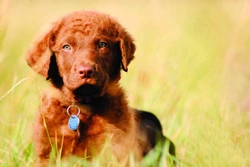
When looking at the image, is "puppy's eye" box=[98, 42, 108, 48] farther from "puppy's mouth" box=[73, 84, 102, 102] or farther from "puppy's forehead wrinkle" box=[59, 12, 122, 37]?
"puppy's mouth" box=[73, 84, 102, 102]

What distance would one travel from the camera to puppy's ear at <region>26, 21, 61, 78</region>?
5134 millimetres

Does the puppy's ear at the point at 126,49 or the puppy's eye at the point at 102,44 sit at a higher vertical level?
the puppy's eye at the point at 102,44

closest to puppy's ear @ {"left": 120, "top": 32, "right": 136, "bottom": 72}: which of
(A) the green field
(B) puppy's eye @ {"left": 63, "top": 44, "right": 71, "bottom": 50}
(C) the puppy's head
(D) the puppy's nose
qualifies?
(C) the puppy's head

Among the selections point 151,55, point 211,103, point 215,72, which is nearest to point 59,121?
point 211,103

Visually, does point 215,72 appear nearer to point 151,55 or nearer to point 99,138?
point 151,55

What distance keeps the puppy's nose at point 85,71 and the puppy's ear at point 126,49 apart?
56 cm

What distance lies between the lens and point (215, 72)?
810cm

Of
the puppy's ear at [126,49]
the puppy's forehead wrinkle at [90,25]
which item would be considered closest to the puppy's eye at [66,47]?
the puppy's forehead wrinkle at [90,25]

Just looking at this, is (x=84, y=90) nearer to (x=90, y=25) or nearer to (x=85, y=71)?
(x=85, y=71)

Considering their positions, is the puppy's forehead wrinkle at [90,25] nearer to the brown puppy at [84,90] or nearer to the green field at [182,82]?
the brown puppy at [84,90]

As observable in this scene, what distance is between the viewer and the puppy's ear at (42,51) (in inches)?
202

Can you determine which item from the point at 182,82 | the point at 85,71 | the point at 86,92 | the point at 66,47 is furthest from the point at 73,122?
the point at 182,82

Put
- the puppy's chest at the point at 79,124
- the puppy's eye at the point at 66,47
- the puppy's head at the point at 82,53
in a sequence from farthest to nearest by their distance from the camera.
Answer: the puppy's eye at the point at 66,47 < the puppy's chest at the point at 79,124 < the puppy's head at the point at 82,53

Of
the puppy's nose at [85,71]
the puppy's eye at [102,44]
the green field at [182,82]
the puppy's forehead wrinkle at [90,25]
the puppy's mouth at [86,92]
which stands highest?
the puppy's forehead wrinkle at [90,25]
